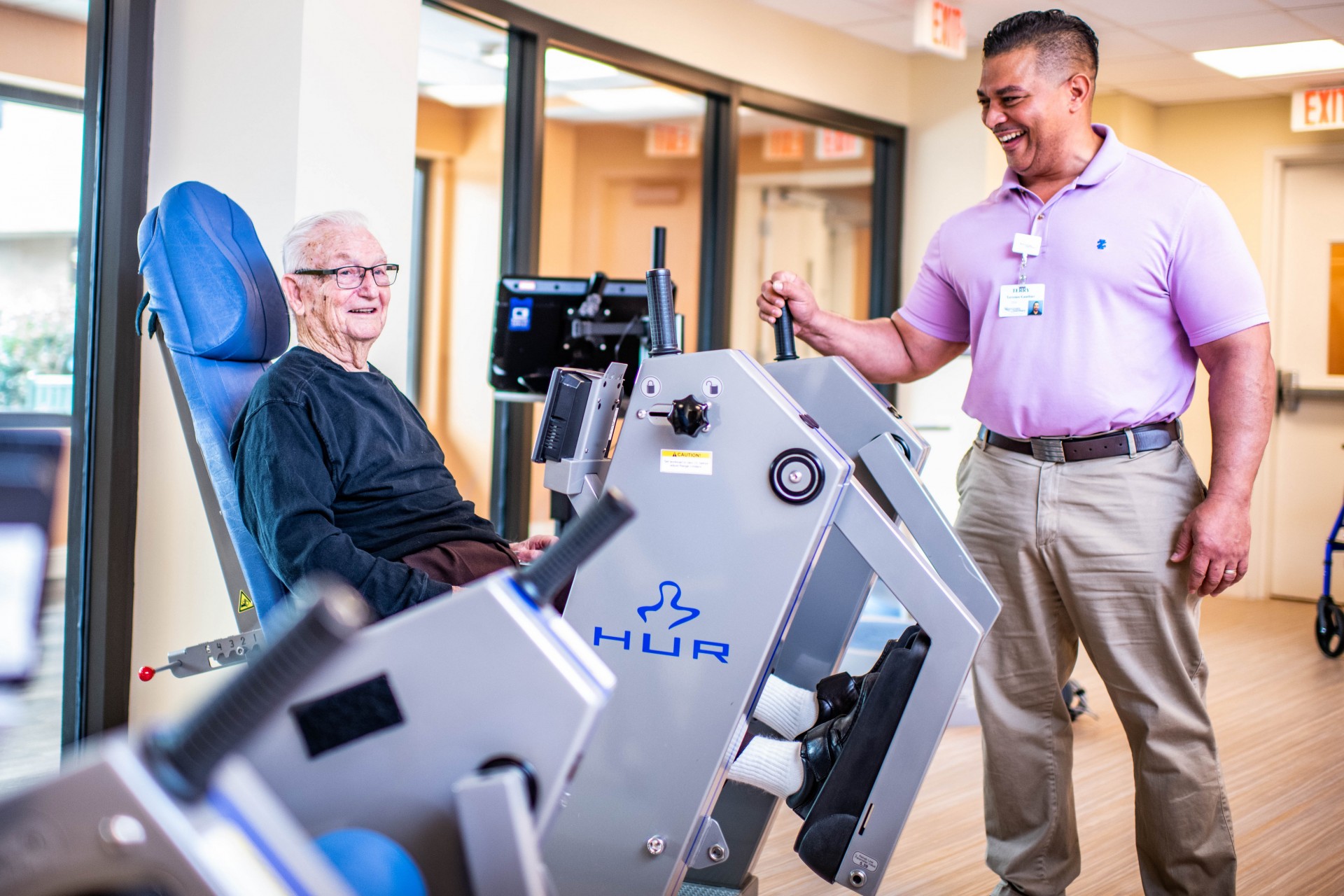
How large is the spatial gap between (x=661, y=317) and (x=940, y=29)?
3.24 m

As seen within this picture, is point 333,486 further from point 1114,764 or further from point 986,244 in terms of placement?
point 1114,764

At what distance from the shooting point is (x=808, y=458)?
1.54m

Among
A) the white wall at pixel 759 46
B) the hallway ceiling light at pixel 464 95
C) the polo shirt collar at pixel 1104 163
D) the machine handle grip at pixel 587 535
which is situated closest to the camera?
the machine handle grip at pixel 587 535

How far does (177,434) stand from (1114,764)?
2560 millimetres

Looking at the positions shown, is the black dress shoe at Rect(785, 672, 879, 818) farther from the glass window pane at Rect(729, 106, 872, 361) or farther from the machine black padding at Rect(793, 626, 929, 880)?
the glass window pane at Rect(729, 106, 872, 361)

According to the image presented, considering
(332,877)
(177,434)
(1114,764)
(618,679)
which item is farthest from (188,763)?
(1114,764)

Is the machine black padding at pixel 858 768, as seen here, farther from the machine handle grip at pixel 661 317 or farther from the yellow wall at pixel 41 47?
the yellow wall at pixel 41 47

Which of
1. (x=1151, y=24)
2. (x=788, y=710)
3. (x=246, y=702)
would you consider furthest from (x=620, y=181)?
(x=246, y=702)

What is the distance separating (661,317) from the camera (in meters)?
1.68

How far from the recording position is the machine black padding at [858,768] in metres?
1.63

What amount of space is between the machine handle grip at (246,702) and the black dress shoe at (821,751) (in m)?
1.00

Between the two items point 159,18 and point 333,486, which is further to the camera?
point 159,18

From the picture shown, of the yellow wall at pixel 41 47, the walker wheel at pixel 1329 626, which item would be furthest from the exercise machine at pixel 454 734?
the walker wheel at pixel 1329 626

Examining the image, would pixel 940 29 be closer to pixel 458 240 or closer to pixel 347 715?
pixel 458 240
